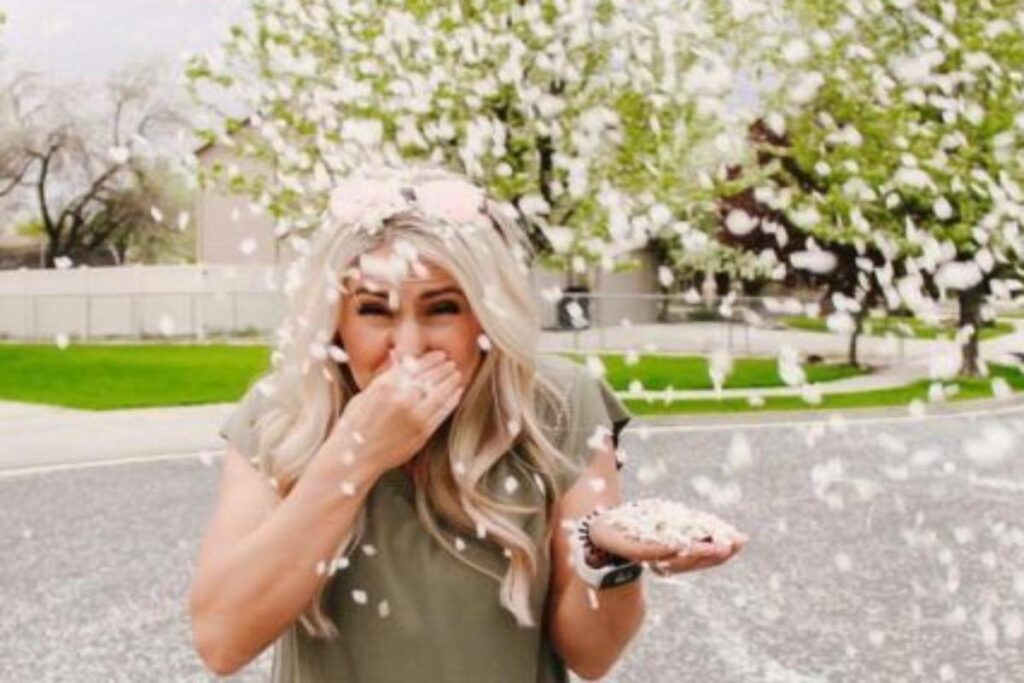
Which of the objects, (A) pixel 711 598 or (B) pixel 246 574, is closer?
(B) pixel 246 574

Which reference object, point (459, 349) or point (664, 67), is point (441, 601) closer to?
point (459, 349)

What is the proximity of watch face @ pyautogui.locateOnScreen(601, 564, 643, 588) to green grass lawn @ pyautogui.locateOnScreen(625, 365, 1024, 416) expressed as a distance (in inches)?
706

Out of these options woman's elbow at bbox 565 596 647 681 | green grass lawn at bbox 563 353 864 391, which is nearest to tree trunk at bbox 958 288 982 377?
green grass lawn at bbox 563 353 864 391

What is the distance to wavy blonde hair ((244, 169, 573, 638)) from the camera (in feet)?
6.99

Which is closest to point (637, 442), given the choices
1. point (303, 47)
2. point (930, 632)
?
point (303, 47)

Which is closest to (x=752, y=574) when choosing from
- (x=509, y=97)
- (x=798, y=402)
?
(x=509, y=97)

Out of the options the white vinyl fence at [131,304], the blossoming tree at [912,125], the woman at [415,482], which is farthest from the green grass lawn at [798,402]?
A: the white vinyl fence at [131,304]

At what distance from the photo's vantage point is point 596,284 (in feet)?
192

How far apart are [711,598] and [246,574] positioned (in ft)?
21.5

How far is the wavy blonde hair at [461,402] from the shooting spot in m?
2.13

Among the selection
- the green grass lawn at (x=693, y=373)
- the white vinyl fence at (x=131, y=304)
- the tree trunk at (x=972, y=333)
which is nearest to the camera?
the green grass lawn at (x=693, y=373)

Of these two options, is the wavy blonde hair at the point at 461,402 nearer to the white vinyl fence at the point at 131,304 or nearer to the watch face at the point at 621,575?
the watch face at the point at 621,575

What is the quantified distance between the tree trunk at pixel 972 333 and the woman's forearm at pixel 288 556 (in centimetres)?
2627

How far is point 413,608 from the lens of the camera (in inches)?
86.1
